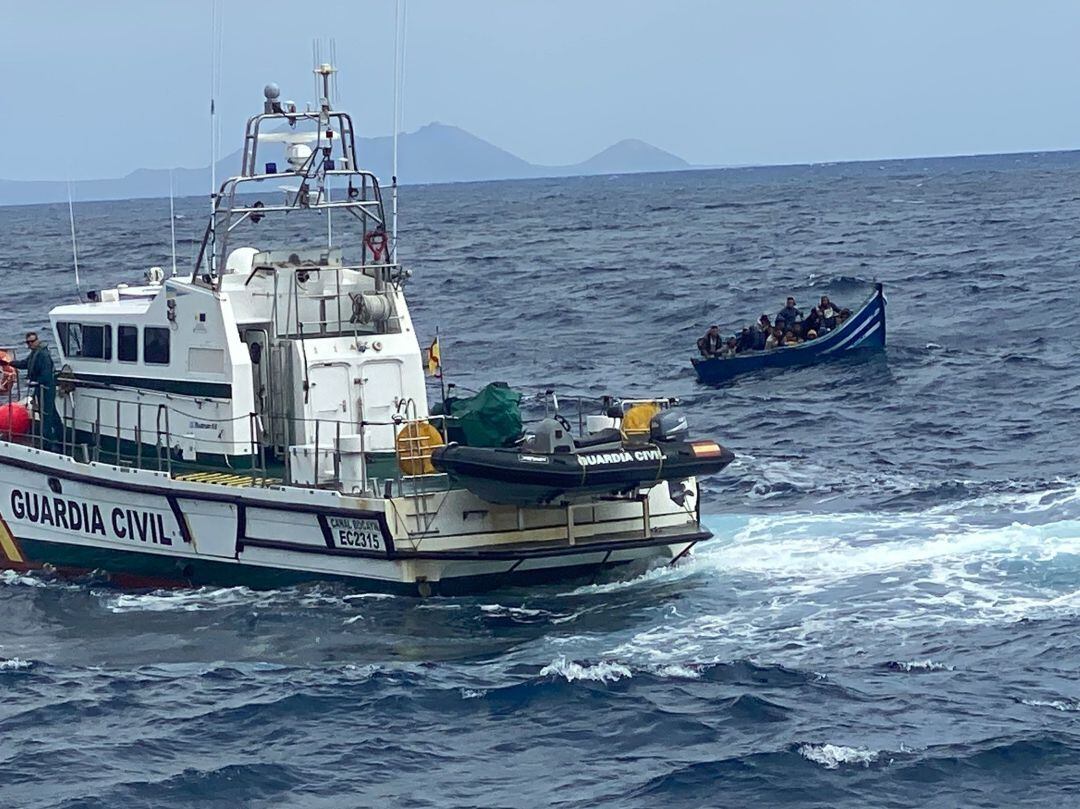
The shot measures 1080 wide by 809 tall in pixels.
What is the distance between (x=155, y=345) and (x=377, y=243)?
275 cm

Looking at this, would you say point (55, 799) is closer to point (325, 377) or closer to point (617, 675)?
point (617, 675)

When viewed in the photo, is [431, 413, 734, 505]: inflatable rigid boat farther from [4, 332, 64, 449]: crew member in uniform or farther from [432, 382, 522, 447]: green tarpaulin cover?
[4, 332, 64, 449]: crew member in uniform

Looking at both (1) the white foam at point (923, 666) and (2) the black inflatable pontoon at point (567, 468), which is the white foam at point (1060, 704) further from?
(2) the black inflatable pontoon at point (567, 468)

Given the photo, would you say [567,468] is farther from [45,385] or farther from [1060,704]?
[45,385]

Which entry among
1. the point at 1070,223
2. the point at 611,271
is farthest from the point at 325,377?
the point at 1070,223

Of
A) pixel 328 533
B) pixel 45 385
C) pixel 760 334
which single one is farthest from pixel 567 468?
pixel 760 334

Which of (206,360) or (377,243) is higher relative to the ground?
(377,243)

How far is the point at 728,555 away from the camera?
19094 mm

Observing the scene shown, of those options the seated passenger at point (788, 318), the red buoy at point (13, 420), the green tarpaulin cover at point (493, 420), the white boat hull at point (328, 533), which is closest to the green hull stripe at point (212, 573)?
the white boat hull at point (328, 533)

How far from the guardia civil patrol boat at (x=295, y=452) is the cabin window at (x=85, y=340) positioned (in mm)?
25

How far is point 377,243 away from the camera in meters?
20.1

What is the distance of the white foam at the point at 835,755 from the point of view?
1290cm

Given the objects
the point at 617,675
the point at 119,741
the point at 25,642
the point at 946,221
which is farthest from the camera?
the point at 946,221

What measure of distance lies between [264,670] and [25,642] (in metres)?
2.99
